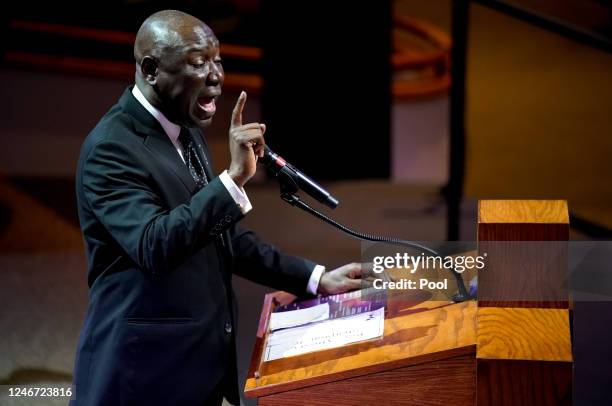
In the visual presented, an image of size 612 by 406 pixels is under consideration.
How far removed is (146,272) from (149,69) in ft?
1.32

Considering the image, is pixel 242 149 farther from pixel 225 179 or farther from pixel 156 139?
pixel 156 139

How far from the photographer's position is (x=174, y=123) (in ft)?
5.47

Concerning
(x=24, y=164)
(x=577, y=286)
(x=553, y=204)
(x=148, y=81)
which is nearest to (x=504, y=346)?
(x=553, y=204)

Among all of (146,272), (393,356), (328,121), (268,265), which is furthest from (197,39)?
(328,121)

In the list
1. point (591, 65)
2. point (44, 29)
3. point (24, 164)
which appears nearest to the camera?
point (24, 164)

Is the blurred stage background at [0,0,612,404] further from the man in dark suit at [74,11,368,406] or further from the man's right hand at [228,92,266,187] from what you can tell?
the man's right hand at [228,92,266,187]

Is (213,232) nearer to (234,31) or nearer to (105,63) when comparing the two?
(105,63)

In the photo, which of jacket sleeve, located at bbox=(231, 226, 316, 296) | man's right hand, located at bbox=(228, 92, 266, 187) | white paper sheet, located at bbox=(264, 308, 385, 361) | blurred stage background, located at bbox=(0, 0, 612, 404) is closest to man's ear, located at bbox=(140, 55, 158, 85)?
man's right hand, located at bbox=(228, 92, 266, 187)

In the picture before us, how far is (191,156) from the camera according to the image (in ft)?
5.68

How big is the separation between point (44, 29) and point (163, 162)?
4.30 meters

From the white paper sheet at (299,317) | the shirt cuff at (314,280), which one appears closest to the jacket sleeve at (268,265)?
the shirt cuff at (314,280)

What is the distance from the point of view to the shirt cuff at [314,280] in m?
1.82

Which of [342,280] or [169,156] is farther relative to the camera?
[342,280]

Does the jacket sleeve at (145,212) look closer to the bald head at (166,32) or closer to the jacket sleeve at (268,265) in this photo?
the bald head at (166,32)
